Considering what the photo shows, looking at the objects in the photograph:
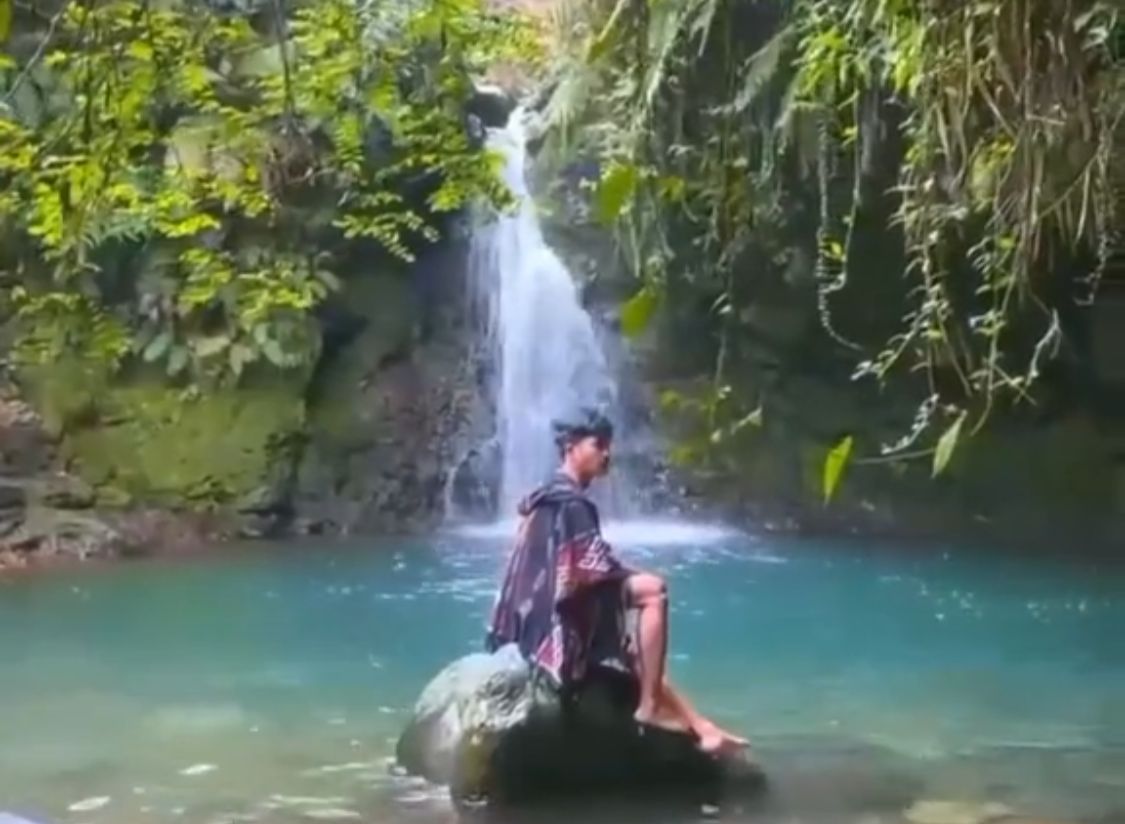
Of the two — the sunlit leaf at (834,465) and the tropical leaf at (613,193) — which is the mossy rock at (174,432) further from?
the tropical leaf at (613,193)

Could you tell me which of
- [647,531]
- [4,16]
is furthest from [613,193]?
[647,531]

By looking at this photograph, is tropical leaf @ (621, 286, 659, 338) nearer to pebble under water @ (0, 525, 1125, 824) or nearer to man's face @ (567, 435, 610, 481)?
man's face @ (567, 435, 610, 481)

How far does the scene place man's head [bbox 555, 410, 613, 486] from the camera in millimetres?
4973

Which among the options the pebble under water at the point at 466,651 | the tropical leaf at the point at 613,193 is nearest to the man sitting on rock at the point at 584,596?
the pebble under water at the point at 466,651

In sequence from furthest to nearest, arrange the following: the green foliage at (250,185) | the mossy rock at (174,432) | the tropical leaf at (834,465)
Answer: the mossy rock at (174,432) < the green foliage at (250,185) < the tropical leaf at (834,465)

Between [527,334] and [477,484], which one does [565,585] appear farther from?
[527,334]

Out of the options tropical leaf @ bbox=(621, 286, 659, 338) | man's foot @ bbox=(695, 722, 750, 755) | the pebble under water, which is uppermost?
tropical leaf @ bbox=(621, 286, 659, 338)

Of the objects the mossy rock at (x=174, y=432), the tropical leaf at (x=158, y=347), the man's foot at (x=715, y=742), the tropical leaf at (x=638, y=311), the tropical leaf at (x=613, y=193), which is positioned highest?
the tropical leaf at (x=158, y=347)

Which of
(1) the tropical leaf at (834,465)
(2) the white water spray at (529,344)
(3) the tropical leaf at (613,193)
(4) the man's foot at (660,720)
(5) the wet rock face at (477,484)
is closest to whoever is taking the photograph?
(3) the tropical leaf at (613,193)

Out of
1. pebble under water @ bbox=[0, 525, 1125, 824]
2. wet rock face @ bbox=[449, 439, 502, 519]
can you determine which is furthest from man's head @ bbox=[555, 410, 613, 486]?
wet rock face @ bbox=[449, 439, 502, 519]

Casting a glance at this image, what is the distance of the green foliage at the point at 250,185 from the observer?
5855 mm

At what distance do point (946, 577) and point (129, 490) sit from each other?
574cm

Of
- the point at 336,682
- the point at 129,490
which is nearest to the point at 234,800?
the point at 336,682

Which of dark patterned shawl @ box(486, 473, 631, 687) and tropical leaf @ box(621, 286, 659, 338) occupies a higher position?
tropical leaf @ box(621, 286, 659, 338)
